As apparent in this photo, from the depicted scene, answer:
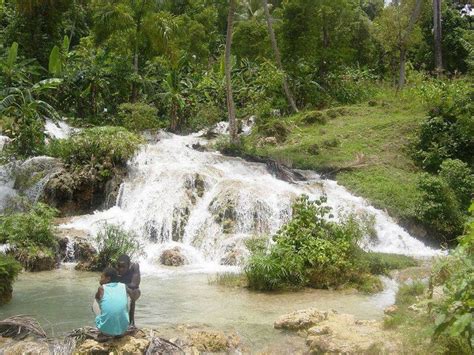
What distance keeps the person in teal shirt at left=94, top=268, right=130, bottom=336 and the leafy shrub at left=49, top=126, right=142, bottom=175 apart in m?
11.6

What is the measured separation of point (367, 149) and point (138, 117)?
9781mm

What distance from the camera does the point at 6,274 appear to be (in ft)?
29.4

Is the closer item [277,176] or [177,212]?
[177,212]

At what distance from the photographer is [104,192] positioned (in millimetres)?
17625

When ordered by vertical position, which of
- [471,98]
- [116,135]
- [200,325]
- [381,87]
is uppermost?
[381,87]

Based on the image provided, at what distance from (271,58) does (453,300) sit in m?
27.0

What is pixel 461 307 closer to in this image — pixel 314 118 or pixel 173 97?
Result: pixel 314 118

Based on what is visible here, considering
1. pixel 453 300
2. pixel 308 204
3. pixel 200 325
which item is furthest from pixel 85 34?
pixel 453 300

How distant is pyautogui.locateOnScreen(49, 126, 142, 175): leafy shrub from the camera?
17.8 metres

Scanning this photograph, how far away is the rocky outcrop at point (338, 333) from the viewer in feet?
20.5

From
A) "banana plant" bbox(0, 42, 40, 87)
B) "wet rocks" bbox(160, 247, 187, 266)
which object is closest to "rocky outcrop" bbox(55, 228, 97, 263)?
"wet rocks" bbox(160, 247, 187, 266)

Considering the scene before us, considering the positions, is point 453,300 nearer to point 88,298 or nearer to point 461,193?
point 88,298

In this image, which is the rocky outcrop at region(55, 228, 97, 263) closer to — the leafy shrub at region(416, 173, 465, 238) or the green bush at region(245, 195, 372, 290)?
the green bush at region(245, 195, 372, 290)

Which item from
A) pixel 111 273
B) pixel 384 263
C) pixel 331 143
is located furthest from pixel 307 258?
pixel 331 143
